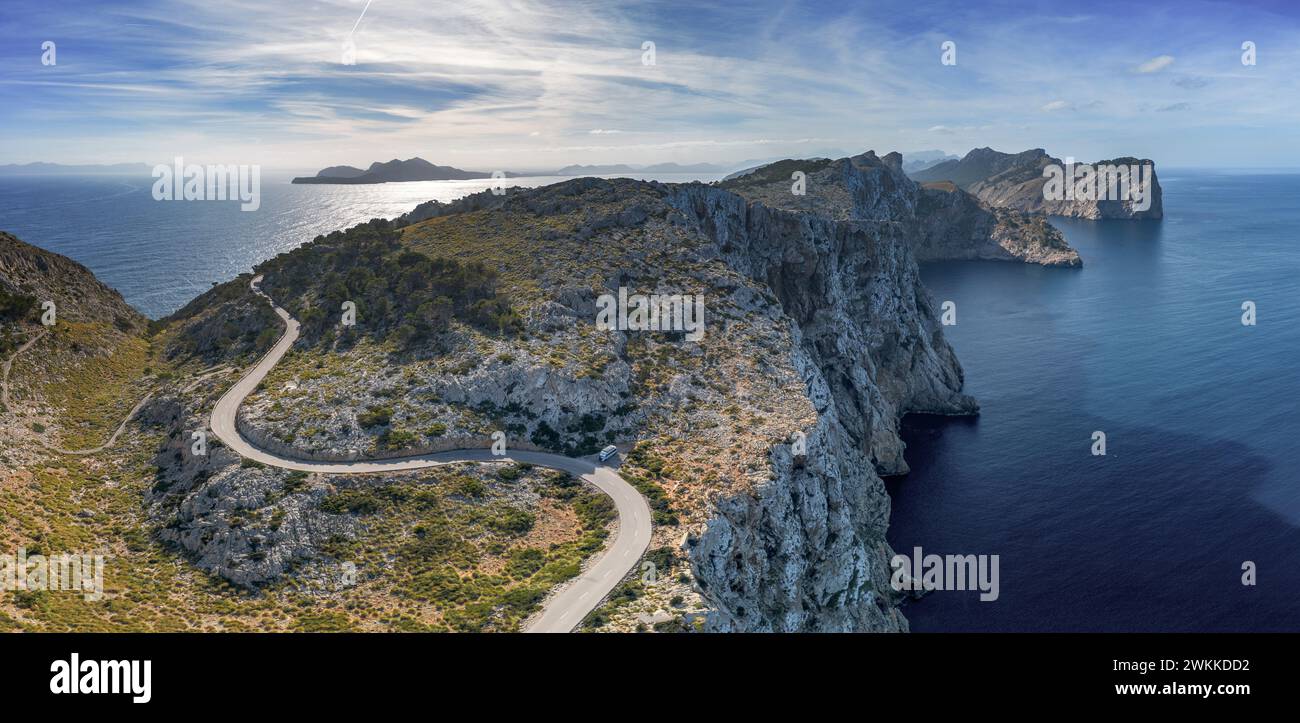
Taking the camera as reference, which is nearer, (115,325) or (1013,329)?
(115,325)

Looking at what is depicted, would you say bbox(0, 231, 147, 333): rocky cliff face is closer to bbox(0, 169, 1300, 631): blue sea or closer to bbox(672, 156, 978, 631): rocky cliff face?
bbox(0, 169, 1300, 631): blue sea

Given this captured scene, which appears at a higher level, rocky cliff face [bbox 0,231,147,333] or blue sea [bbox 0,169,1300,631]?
rocky cliff face [bbox 0,231,147,333]

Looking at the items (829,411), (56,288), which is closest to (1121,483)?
(829,411)

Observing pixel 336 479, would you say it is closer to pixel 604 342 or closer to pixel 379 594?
pixel 379 594

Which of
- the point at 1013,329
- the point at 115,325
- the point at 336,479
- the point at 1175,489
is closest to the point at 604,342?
the point at 336,479

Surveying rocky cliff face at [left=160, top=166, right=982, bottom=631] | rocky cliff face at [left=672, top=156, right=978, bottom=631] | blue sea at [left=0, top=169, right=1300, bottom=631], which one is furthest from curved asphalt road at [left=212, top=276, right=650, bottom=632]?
blue sea at [left=0, top=169, right=1300, bottom=631]

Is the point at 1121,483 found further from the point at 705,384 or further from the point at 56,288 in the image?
the point at 56,288
